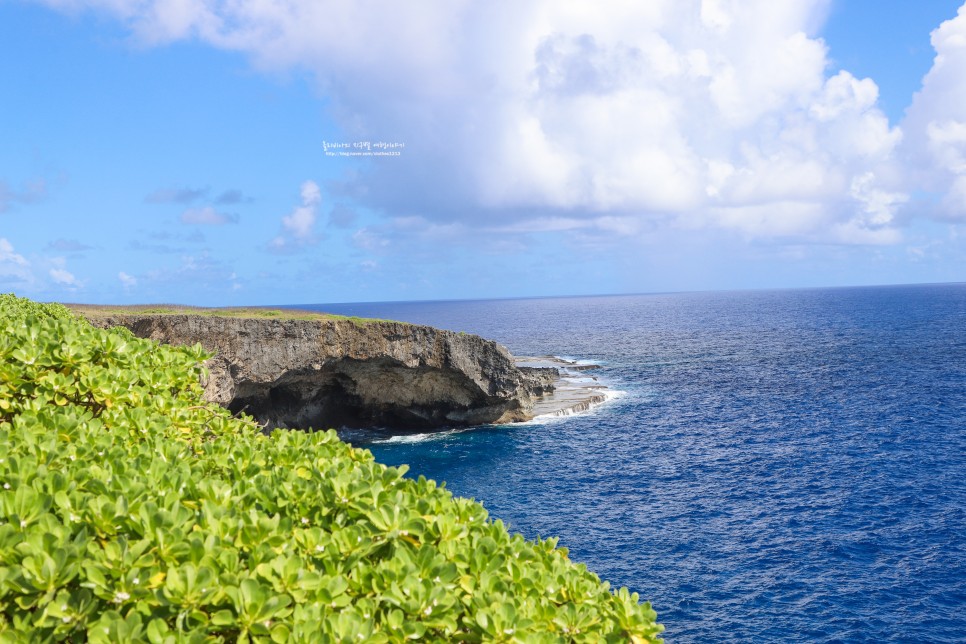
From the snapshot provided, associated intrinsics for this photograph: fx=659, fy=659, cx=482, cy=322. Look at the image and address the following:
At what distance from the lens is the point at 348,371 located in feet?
188

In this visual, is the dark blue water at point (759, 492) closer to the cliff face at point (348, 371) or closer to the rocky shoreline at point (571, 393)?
the rocky shoreline at point (571, 393)

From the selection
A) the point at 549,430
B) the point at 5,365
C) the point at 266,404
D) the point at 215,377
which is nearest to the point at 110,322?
the point at 215,377

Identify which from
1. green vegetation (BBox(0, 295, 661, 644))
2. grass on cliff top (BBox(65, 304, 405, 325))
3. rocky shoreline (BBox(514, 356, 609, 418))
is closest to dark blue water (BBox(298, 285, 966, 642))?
rocky shoreline (BBox(514, 356, 609, 418))

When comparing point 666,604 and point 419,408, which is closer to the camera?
point 666,604

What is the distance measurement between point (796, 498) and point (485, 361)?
28.4 metres

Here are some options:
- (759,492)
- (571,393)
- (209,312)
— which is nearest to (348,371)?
(209,312)

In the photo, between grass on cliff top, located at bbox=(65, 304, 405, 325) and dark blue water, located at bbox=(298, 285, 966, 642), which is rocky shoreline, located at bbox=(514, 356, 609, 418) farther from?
grass on cliff top, located at bbox=(65, 304, 405, 325)

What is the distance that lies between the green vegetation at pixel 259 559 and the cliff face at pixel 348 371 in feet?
138

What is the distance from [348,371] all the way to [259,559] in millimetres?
52365

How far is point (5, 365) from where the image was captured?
1112 centimetres

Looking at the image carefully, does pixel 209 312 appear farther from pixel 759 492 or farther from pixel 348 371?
pixel 759 492

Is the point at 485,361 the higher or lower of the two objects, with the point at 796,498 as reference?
higher

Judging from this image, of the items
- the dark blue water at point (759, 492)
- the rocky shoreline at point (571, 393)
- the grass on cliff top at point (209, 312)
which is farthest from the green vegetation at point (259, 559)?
the rocky shoreline at point (571, 393)

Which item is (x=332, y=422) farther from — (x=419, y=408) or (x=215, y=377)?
(x=215, y=377)
